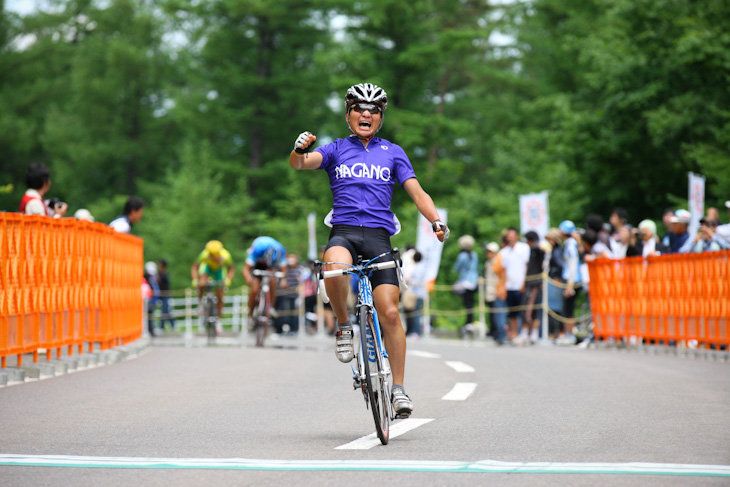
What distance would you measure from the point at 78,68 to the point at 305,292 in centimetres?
3496

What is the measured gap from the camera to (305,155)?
25.3 feet

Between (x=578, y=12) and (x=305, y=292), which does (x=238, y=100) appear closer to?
(x=578, y=12)

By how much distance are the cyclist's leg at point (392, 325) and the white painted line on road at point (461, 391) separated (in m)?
2.43

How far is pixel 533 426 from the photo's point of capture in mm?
8031

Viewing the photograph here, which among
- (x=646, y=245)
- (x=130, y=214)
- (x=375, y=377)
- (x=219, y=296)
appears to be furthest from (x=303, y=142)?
(x=219, y=296)

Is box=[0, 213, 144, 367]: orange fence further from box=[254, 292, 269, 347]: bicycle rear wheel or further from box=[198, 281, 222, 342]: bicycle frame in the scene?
box=[198, 281, 222, 342]: bicycle frame

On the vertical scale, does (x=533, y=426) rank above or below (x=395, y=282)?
below

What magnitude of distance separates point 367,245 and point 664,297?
1111 cm

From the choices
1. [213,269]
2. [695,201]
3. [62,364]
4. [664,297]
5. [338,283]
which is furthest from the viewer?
[213,269]

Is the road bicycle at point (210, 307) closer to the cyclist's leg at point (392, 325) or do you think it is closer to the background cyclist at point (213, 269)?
the background cyclist at point (213, 269)

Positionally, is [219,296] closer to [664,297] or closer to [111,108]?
[664,297]

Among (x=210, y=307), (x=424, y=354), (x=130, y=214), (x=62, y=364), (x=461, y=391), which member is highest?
(x=130, y=214)

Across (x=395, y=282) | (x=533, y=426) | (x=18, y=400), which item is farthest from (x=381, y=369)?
(x=18, y=400)

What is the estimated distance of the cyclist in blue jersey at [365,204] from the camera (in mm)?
7695
